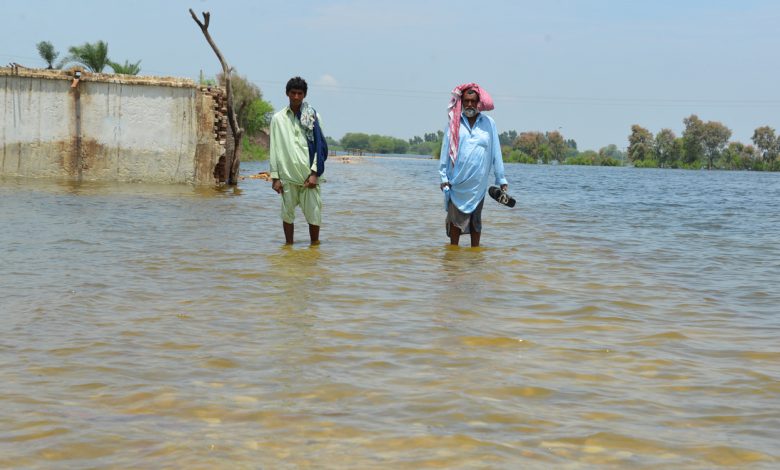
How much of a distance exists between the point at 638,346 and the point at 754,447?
1.61 meters

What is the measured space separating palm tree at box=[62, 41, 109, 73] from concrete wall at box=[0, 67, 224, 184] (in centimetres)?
2371

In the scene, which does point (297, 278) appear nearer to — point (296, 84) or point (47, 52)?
point (296, 84)

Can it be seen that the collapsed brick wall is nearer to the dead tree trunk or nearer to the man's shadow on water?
the dead tree trunk

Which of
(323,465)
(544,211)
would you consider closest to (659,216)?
(544,211)

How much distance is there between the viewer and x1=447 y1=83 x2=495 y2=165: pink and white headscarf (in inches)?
311

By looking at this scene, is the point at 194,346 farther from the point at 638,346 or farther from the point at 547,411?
the point at 638,346

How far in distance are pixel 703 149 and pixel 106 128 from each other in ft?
Answer: 410

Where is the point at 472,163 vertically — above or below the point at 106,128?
below

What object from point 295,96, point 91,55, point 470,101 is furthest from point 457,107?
point 91,55

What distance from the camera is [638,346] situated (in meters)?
4.78

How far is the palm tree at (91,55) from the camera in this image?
4059cm

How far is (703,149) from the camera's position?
131000mm

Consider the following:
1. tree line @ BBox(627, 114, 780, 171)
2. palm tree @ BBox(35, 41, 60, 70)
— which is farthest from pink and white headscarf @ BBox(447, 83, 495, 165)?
tree line @ BBox(627, 114, 780, 171)

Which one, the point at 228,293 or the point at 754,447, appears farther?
the point at 228,293
